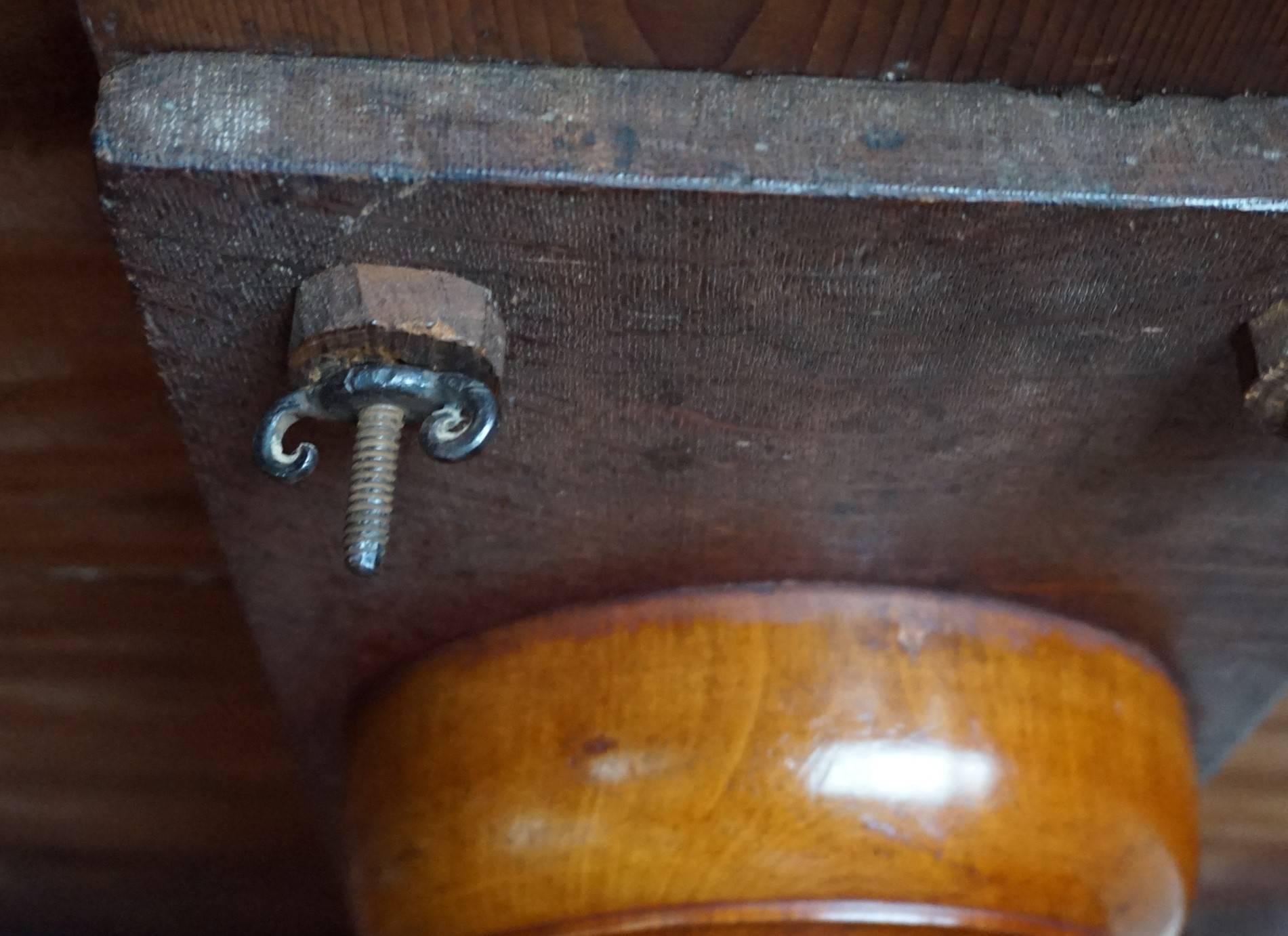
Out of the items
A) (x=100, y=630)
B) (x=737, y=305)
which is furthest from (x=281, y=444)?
(x=100, y=630)

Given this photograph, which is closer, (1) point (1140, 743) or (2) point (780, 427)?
(2) point (780, 427)

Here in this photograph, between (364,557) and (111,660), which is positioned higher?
(111,660)

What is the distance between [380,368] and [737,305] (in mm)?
139

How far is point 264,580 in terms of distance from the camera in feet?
1.97

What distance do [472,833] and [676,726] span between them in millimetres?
115

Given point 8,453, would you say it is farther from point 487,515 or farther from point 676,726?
point 676,726

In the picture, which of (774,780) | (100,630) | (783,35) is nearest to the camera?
(783,35)

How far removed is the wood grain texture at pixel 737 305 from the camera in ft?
1.35

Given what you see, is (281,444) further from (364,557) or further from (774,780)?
(774,780)

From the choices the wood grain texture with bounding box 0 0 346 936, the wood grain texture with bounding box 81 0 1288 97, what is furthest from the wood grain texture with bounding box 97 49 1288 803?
the wood grain texture with bounding box 0 0 346 936

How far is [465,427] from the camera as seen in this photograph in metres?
0.45

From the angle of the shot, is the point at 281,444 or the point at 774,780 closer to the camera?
the point at 281,444

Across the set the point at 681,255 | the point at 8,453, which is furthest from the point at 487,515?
the point at 8,453

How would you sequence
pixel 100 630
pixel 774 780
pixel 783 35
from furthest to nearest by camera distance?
pixel 100 630, pixel 774 780, pixel 783 35
